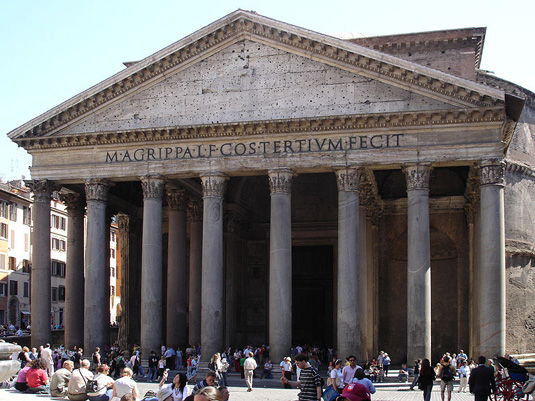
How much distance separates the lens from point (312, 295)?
31.3 meters

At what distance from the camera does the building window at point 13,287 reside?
144ft

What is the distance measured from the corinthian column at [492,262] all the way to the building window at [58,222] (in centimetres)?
3308

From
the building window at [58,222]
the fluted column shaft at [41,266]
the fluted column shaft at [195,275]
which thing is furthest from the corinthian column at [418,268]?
the building window at [58,222]

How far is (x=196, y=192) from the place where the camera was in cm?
2848

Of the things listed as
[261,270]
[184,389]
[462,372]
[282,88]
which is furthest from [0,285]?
[184,389]

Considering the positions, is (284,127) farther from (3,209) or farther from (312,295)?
(3,209)

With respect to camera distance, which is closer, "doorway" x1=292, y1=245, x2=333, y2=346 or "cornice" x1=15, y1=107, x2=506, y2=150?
"cornice" x1=15, y1=107, x2=506, y2=150

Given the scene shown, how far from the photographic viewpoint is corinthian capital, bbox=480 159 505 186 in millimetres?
21922

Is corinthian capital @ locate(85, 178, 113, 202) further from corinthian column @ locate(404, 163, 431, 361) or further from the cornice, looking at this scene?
corinthian column @ locate(404, 163, 431, 361)

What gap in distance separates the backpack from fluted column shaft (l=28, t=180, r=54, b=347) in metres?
14.3

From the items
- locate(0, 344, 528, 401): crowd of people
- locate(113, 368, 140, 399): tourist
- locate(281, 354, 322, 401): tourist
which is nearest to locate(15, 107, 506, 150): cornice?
locate(0, 344, 528, 401): crowd of people

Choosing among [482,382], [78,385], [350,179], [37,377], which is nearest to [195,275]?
[350,179]

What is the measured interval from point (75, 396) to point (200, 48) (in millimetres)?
14466

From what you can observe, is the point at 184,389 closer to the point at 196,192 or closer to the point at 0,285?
the point at 196,192
